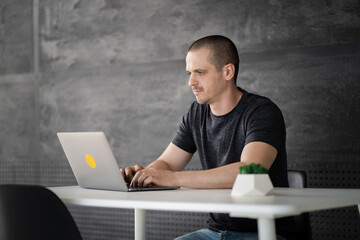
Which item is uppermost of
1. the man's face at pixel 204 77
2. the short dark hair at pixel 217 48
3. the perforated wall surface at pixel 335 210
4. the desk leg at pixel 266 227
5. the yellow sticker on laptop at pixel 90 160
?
the short dark hair at pixel 217 48

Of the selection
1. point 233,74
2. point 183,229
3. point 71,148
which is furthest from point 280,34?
point 71,148

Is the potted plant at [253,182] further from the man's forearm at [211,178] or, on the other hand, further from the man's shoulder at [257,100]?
the man's shoulder at [257,100]

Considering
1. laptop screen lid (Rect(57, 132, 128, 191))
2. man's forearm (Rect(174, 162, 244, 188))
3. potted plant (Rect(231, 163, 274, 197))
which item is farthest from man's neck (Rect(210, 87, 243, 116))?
potted plant (Rect(231, 163, 274, 197))

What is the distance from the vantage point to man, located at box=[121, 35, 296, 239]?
199 centimetres

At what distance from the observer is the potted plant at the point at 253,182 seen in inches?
62.7

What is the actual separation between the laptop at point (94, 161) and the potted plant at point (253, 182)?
0.49 meters

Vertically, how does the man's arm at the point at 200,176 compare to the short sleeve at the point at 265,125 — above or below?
below

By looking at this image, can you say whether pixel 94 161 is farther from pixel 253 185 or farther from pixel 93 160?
pixel 253 185

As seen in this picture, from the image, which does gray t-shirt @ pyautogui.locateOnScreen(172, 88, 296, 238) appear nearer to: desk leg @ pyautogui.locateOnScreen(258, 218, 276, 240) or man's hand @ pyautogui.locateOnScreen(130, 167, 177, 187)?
man's hand @ pyautogui.locateOnScreen(130, 167, 177, 187)

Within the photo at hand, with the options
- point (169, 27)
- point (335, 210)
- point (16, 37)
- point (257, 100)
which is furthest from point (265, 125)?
point (16, 37)

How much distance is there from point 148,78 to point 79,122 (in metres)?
0.76

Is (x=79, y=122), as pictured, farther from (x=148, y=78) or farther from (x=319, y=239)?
(x=319, y=239)

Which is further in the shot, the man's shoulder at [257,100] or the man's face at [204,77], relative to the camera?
the man's face at [204,77]

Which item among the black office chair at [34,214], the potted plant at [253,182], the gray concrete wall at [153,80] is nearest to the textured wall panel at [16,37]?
the gray concrete wall at [153,80]
